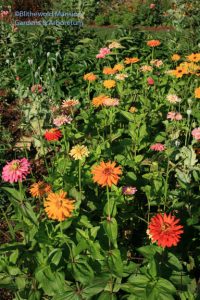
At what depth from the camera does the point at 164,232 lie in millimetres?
1659

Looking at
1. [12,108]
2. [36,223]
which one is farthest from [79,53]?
[36,223]

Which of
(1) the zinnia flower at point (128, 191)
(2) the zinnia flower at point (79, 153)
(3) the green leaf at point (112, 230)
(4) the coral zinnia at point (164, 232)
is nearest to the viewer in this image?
(4) the coral zinnia at point (164, 232)

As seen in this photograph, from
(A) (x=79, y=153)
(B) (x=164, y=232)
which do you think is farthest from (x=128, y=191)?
(B) (x=164, y=232)

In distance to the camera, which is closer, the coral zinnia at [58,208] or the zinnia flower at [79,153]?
the coral zinnia at [58,208]

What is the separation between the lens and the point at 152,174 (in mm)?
2568

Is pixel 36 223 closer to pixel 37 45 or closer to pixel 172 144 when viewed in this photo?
pixel 172 144

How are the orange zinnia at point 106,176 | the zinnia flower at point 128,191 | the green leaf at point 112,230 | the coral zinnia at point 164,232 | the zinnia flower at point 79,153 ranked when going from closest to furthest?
the coral zinnia at point 164,232 < the orange zinnia at point 106,176 < the green leaf at point 112,230 < the zinnia flower at point 79,153 < the zinnia flower at point 128,191

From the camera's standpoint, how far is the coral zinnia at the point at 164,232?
162 centimetres

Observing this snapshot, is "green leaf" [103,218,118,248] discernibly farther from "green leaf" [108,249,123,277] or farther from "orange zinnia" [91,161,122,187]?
"orange zinnia" [91,161,122,187]

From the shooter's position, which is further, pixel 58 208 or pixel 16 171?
pixel 16 171

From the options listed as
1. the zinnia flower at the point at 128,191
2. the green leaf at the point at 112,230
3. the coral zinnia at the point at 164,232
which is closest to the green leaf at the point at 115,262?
the green leaf at the point at 112,230

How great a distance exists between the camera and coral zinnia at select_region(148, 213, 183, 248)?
5.31 feet

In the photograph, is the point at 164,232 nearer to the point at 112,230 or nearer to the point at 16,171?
the point at 112,230

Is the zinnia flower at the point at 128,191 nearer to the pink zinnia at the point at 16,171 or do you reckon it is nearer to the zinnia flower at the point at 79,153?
the zinnia flower at the point at 79,153
